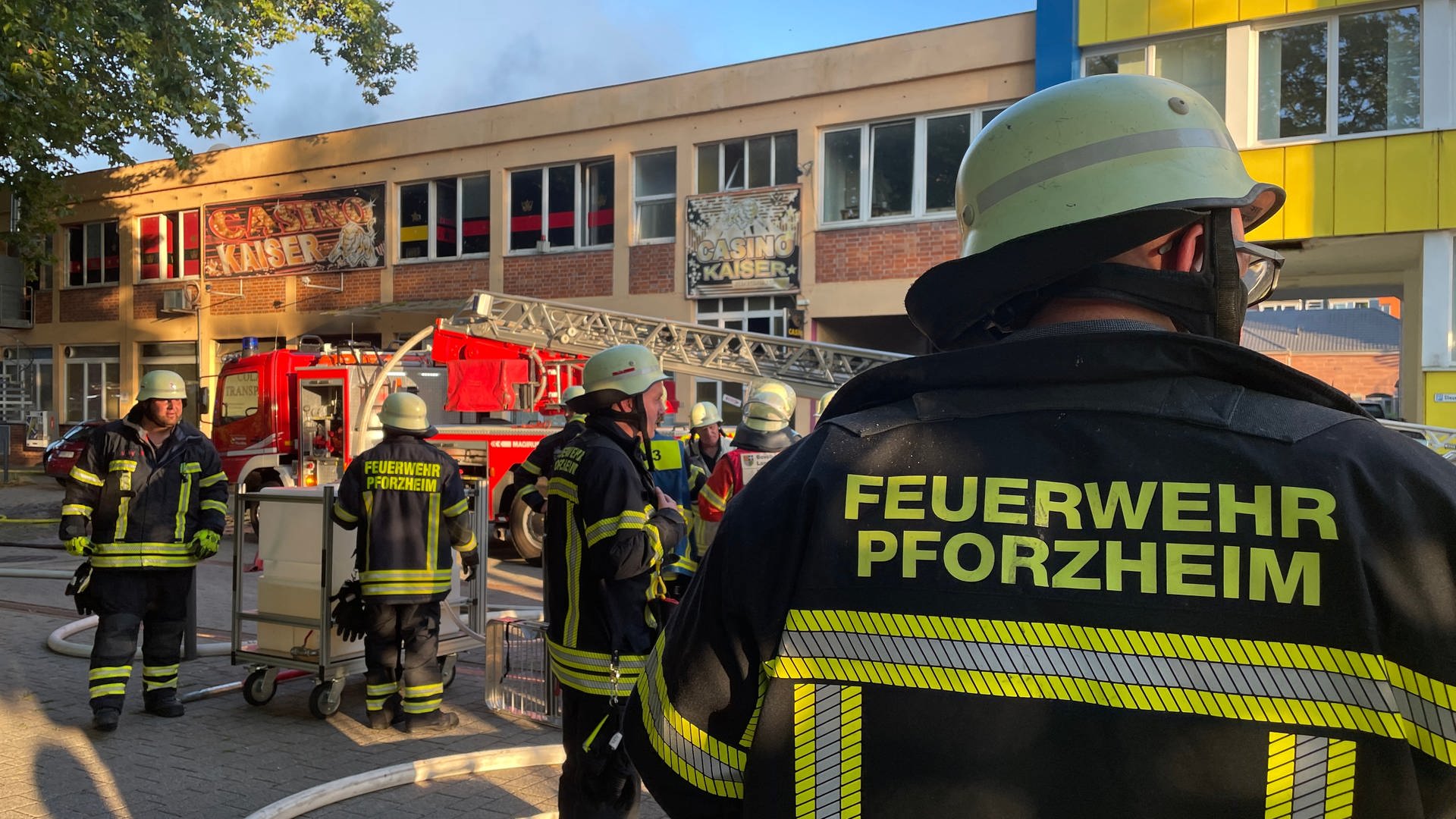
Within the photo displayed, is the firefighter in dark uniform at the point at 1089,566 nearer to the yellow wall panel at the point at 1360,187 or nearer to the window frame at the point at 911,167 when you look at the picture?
the yellow wall panel at the point at 1360,187

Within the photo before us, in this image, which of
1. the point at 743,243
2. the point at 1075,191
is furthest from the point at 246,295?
the point at 1075,191

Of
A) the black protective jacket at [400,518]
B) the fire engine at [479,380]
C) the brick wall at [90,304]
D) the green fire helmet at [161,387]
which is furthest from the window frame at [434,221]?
the black protective jacket at [400,518]

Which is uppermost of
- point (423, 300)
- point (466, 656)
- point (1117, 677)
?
point (423, 300)

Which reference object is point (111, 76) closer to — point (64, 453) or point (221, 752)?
point (64, 453)

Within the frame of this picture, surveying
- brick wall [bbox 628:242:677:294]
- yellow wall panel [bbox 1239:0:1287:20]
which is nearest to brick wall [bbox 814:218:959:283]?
brick wall [bbox 628:242:677:294]

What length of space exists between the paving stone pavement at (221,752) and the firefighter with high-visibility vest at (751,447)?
163cm

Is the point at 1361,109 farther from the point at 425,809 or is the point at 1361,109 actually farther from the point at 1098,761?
the point at 1098,761

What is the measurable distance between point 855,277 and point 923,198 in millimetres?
1691

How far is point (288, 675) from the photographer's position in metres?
7.00

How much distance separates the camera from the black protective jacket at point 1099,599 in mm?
1066

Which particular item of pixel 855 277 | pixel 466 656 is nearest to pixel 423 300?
pixel 855 277

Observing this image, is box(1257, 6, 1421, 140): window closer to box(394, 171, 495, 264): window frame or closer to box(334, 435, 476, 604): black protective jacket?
box(334, 435, 476, 604): black protective jacket

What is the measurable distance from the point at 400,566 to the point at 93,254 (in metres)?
27.3

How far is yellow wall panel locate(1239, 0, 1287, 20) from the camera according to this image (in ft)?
46.3
